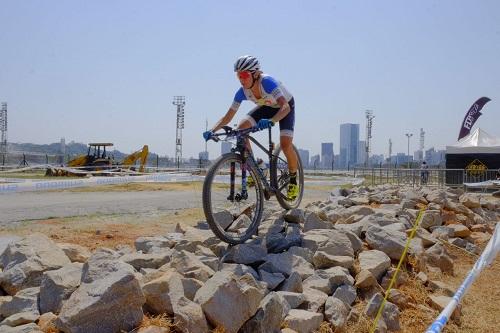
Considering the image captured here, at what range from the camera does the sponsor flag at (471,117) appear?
32781 mm

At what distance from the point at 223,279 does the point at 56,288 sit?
128 cm

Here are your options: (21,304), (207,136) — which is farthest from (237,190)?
(21,304)

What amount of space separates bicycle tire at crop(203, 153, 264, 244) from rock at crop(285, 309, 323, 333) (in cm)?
135

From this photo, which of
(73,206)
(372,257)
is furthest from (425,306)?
(73,206)

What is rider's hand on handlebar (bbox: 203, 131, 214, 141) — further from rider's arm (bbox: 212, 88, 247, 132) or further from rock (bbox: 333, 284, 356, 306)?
rock (bbox: 333, 284, 356, 306)

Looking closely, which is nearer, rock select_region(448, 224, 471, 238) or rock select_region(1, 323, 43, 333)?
rock select_region(1, 323, 43, 333)

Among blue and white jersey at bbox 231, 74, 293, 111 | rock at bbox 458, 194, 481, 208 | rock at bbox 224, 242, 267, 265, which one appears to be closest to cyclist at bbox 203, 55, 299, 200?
blue and white jersey at bbox 231, 74, 293, 111

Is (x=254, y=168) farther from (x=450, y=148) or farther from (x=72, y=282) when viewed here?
(x=450, y=148)

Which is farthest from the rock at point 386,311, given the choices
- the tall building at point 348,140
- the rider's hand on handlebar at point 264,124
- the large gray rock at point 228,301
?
the tall building at point 348,140

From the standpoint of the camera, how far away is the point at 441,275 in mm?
6840

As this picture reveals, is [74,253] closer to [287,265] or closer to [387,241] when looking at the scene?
[287,265]

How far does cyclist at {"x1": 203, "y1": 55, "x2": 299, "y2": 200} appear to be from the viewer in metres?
5.71

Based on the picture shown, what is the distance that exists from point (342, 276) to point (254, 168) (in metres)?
1.70

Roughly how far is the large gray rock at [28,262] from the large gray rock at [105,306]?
3.18ft
